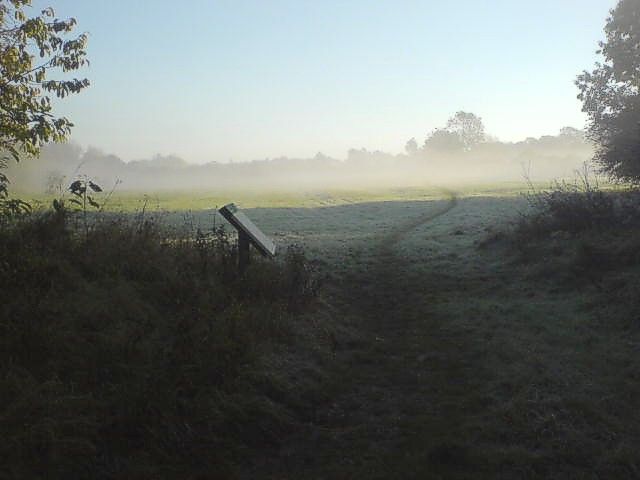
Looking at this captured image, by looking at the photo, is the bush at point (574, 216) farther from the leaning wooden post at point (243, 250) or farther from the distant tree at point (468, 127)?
the distant tree at point (468, 127)

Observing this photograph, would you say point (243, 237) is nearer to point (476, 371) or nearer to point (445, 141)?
point (476, 371)

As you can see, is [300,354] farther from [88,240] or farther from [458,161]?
[458,161]

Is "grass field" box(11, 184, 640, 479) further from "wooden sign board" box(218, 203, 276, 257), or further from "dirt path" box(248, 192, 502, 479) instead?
"wooden sign board" box(218, 203, 276, 257)

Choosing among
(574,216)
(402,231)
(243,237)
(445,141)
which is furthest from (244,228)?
(445,141)

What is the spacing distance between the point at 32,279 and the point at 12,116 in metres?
3.97

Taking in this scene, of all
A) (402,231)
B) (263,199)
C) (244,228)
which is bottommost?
(402,231)

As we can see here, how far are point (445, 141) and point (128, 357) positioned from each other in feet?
470

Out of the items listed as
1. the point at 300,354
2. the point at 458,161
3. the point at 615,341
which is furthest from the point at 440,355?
the point at 458,161

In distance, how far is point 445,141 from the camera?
142250mm

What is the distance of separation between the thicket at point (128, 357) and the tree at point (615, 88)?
20.8 meters

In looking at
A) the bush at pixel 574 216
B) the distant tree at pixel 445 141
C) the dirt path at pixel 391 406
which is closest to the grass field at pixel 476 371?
the dirt path at pixel 391 406

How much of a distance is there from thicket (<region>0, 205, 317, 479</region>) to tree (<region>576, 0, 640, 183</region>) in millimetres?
20807

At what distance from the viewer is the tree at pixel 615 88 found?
24688mm

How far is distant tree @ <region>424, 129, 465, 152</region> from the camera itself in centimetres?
14075
